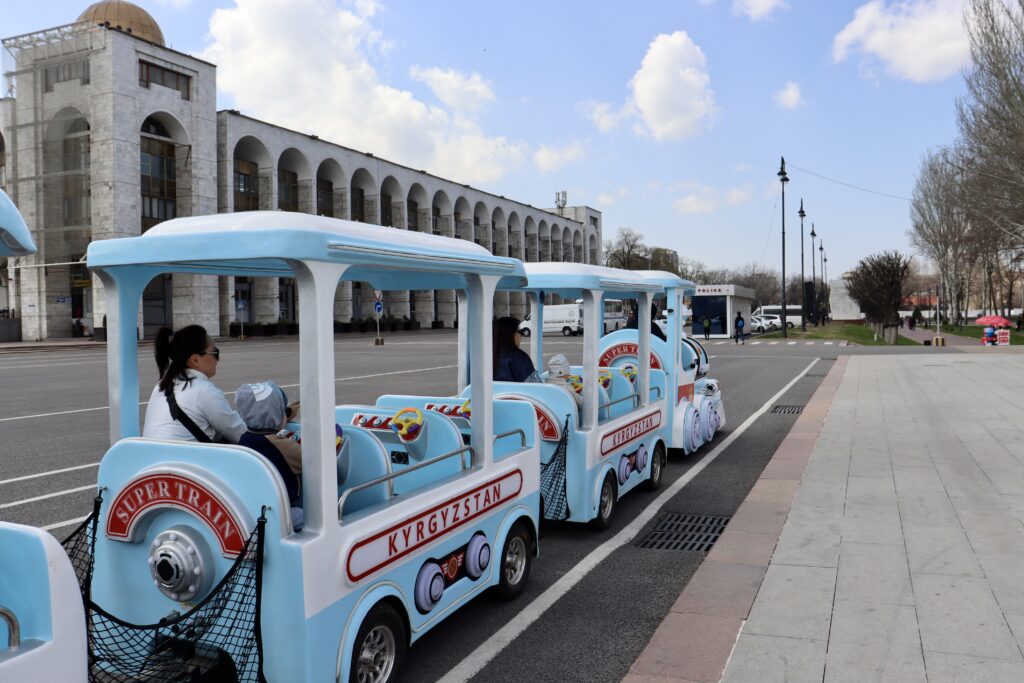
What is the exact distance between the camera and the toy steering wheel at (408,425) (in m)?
4.71

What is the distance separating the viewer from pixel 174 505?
10.6 ft

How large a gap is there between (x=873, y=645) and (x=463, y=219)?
71296 mm

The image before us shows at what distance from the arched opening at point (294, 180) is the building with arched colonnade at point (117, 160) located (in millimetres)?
433

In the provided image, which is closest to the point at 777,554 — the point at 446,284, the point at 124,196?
the point at 446,284

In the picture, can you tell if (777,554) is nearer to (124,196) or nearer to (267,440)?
(267,440)

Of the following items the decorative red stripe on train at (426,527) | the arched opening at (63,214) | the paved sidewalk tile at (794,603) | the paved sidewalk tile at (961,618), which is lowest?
the paved sidewalk tile at (794,603)

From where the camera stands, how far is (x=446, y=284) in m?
5.30

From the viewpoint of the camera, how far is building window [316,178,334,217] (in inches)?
2259

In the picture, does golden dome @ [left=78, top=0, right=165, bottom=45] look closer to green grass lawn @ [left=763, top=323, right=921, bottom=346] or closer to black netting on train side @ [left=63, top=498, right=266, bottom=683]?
green grass lawn @ [left=763, top=323, right=921, bottom=346]

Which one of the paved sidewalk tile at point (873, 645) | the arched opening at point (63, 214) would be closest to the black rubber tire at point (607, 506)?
the paved sidewalk tile at point (873, 645)

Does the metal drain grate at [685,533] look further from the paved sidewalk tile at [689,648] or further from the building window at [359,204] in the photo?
the building window at [359,204]

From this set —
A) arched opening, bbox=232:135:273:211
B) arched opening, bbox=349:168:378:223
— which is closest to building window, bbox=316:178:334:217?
arched opening, bbox=349:168:378:223

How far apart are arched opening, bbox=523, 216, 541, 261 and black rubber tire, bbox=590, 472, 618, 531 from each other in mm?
80585

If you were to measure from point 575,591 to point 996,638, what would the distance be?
2261 millimetres
